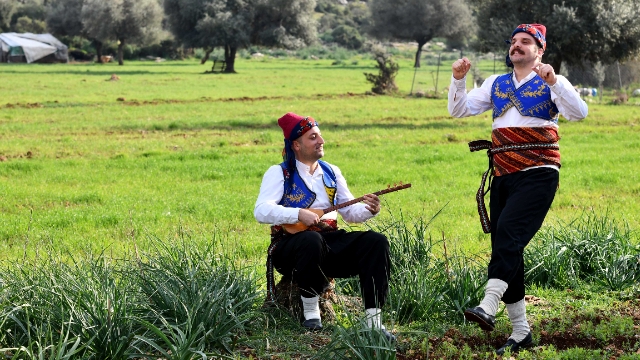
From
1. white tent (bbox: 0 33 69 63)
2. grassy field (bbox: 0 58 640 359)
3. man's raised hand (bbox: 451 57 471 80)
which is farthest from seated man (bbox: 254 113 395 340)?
white tent (bbox: 0 33 69 63)

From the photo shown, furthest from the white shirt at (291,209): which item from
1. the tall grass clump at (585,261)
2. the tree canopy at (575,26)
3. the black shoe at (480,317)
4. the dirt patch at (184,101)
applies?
the dirt patch at (184,101)

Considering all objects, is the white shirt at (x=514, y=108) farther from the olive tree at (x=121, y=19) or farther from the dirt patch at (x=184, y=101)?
the olive tree at (x=121, y=19)

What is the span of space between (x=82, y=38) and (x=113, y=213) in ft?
248

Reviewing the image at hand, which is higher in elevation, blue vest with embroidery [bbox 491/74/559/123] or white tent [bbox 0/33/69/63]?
blue vest with embroidery [bbox 491/74/559/123]

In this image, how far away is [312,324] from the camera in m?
5.48

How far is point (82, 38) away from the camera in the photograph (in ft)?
270

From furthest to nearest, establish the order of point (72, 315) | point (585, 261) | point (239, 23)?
point (239, 23), point (585, 261), point (72, 315)

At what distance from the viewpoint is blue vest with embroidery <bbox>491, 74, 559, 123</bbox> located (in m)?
5.29

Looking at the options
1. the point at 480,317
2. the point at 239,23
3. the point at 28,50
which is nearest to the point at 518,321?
the point at 480,317

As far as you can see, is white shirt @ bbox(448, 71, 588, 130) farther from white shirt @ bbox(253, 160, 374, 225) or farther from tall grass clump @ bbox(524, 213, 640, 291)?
tall grass clump @ bbox(524, 213, 640, 291)

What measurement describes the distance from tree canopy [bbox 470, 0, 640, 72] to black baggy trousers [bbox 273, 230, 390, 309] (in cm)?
2101

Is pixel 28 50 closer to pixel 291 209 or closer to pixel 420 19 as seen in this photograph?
pixel 420 19

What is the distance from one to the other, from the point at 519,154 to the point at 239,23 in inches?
1940

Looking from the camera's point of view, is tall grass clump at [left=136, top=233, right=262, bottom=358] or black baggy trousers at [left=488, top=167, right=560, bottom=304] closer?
tall grass clump at [left=136, top=233, right=262, bottom=358]
